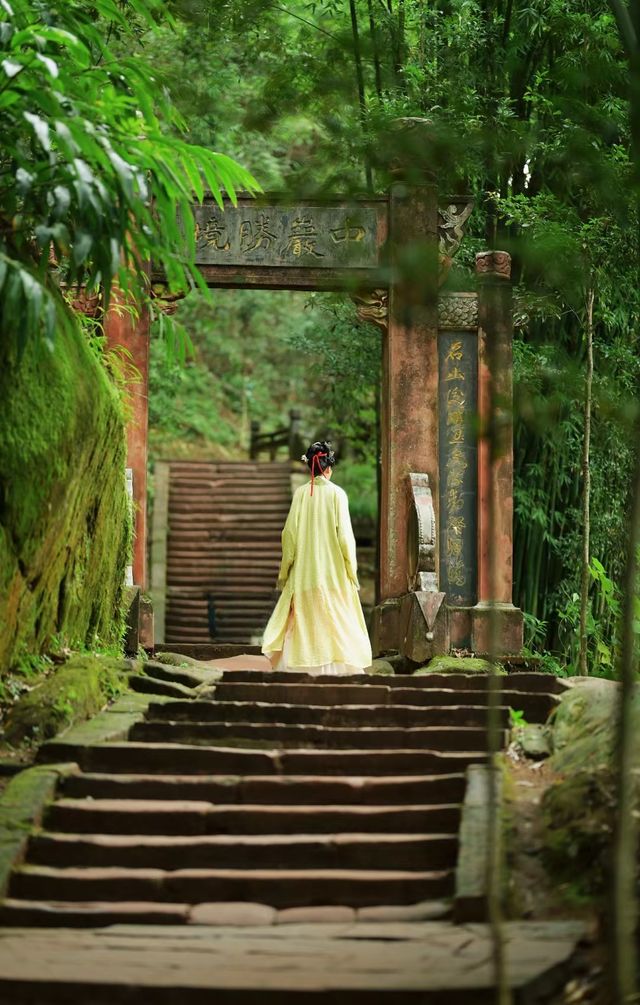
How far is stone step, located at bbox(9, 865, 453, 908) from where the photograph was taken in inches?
219

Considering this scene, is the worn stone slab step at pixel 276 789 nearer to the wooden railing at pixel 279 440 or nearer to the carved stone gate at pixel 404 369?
the carved stone gate at pixel 404 369

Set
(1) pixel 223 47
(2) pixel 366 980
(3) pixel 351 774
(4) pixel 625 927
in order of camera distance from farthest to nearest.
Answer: (1) pixel 223 47, (3) pixel 351 774, (2) pixel 366 980, (4) pixel 625 927

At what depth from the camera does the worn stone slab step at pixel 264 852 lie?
229 inches

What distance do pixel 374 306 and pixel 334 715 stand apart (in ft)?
16.7

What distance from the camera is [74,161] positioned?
6559mm

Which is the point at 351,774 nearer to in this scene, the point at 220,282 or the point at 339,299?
the point at 220,282

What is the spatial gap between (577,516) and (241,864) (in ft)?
24.9

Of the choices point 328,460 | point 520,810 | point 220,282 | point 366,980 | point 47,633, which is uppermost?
point 220,282

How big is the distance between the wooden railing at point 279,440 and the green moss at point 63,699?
57.1 ft

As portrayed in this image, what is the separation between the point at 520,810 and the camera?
239 inches

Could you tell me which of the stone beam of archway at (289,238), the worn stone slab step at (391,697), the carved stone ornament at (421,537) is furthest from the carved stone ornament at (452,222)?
the worn stone slab step at (391,697)

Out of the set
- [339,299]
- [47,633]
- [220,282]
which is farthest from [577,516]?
[47,633]

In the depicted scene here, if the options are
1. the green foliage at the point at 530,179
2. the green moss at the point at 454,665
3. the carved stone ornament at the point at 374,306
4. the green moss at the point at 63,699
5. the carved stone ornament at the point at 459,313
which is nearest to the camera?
the green moss at the point at 63,699

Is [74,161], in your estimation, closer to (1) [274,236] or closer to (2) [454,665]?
(2) [454,665]
